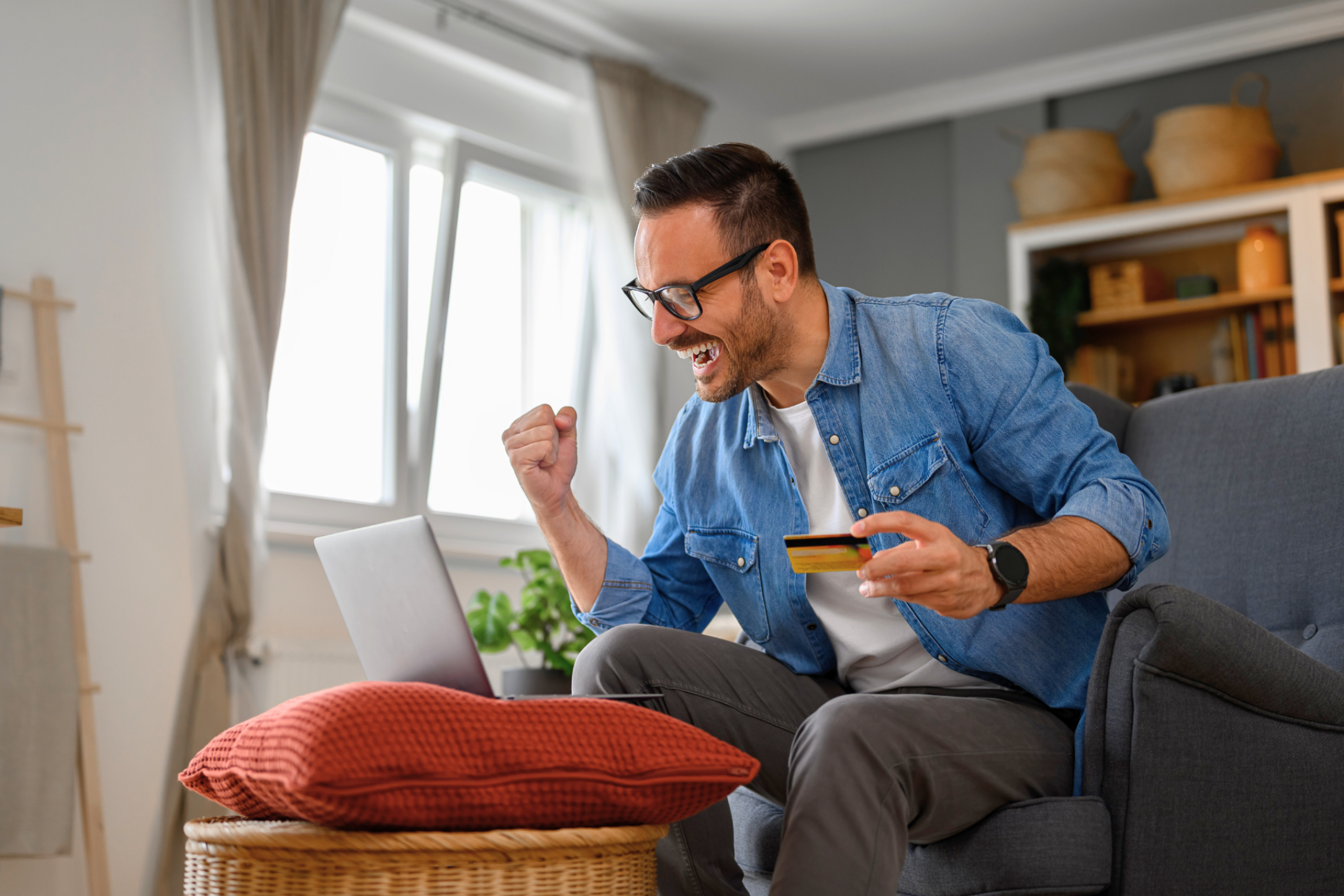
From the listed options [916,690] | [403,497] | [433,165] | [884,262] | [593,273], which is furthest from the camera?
[884,262]

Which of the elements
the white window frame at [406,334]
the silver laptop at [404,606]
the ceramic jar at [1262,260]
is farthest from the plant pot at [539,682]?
the ceramic jar at [1262,260]

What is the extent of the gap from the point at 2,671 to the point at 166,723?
482mm

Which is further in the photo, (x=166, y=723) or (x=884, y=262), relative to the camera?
(x=884, y=262)

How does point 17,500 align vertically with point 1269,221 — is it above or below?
below

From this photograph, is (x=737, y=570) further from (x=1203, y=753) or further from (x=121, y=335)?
(x=121, y=335)

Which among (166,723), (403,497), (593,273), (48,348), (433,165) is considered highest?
(433,165)

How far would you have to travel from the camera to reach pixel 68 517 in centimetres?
256

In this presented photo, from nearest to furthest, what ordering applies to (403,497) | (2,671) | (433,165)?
(2,671), (403,497), (433,165)

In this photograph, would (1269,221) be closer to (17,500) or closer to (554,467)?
(554,467)

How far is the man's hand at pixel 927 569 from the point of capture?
1.07m

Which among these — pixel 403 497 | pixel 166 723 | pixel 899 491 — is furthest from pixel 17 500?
pixel 899 491

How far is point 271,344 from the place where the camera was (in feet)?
9.62

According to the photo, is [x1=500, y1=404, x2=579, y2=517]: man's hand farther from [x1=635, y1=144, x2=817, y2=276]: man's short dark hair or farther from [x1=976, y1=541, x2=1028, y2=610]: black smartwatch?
[x1=976, y1=541, x2=1028, y2=610]: black smartwatch

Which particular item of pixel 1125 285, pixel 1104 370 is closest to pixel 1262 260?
pixel 1125 285
